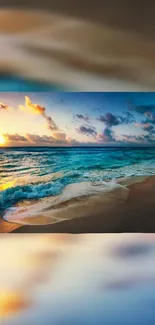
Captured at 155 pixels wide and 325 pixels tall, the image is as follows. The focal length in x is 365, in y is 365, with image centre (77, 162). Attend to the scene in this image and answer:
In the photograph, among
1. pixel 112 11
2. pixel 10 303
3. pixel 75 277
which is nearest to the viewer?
pixel 10 303

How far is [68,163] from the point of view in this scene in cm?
235

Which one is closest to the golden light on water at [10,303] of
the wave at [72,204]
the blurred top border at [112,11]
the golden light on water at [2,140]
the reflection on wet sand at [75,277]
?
the reflection on wet sand at [75,277]

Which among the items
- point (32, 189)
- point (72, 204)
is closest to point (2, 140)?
point (32, 189)

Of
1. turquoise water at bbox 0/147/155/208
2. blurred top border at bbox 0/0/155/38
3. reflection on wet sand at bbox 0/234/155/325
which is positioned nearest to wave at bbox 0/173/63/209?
turquoise water at bbox 0/147/155/208

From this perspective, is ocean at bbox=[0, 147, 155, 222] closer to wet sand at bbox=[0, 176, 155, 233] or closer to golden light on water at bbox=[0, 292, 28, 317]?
wet sand at bbox=[0, 176, 155, 233]

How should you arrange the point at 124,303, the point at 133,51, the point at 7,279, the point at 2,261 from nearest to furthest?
1. the point at 124,303
2. the point at 7,279
3. the point at 2,261
4. the point at 133,51

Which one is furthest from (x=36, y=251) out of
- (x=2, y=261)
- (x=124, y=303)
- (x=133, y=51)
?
(x=133, y=51)

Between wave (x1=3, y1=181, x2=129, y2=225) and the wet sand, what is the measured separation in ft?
0.11

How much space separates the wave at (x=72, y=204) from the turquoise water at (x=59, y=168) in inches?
1.6

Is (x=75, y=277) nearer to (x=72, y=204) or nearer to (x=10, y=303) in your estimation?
(x=10, y=303)

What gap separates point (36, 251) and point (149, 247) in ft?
2.20

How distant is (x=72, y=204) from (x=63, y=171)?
220 mm

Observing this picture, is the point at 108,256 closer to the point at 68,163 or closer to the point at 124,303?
the point at 124,303

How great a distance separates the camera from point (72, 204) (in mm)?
2354
